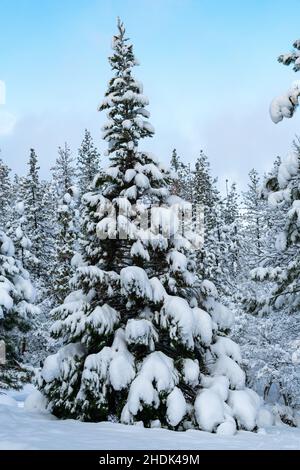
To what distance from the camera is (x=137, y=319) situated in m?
11.0

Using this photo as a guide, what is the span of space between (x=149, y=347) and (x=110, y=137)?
5.78 meters

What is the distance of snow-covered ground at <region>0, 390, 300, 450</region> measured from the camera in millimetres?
6695

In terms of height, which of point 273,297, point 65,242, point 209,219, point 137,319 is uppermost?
point 209,219

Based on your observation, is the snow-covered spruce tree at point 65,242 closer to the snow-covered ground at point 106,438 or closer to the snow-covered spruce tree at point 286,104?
the snow-covered ground at point 106,438

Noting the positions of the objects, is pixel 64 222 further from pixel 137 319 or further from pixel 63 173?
pixel 137 319

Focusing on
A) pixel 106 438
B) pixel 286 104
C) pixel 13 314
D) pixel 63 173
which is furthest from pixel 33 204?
pixel 106 438

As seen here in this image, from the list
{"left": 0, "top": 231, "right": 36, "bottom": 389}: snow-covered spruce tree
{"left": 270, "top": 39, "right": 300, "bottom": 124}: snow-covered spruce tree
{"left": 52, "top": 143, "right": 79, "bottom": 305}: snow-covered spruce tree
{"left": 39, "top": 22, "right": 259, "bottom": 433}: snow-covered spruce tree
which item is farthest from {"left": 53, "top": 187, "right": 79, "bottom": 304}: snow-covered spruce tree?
{"left": 270, "top": 39, "right": 300, "bottom": 124}: snow-covered spruce tree

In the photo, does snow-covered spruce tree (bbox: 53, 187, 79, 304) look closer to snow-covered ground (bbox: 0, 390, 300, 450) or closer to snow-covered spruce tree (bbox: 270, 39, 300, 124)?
snow-covered ground (bbox: 0, 390, 300, 450)

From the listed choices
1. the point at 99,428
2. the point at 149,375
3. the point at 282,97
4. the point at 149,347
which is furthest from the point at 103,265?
the point at 282,97

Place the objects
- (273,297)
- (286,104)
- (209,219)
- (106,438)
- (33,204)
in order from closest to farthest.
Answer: (106,438) < (286,104) < (273,297) < (209,219) < (33,204)

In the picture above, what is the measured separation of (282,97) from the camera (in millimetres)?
10406

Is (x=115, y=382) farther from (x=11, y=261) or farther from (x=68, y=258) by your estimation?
(x=68, y=258)

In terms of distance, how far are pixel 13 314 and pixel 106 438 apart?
753cm
